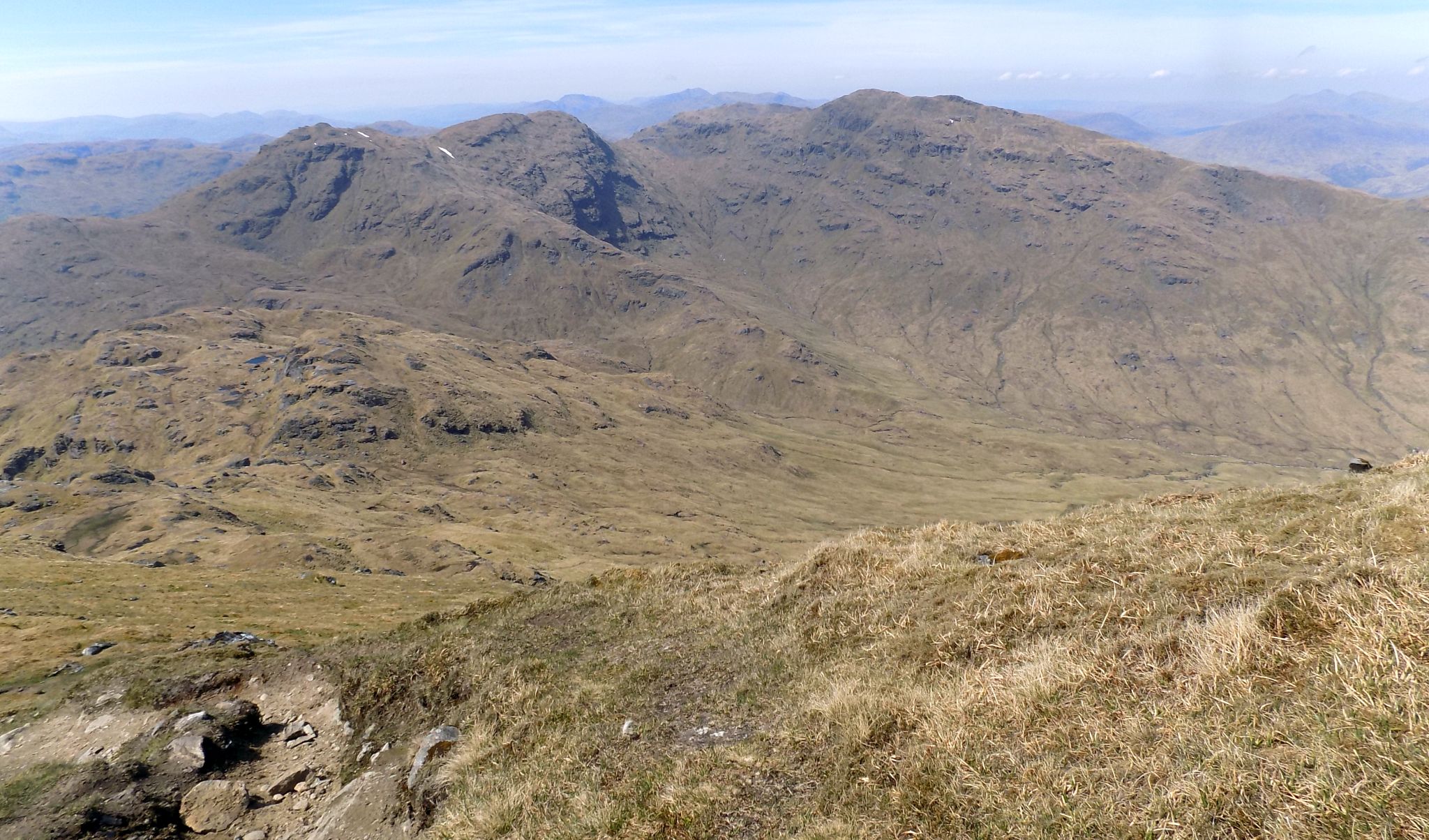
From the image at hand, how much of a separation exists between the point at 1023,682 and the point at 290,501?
197179mm

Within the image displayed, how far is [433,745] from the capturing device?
45.2ft

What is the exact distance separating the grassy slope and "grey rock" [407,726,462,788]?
536mm

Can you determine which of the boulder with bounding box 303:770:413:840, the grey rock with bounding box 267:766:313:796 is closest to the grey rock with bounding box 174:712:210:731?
the grey rock with bounding box 267:766:313:796

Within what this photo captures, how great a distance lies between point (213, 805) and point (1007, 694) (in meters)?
15.5

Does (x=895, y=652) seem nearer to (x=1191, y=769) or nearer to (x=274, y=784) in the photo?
(x=1191, y=769)

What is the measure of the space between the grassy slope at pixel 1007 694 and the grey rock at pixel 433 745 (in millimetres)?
536

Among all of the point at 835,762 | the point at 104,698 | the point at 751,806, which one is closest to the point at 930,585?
the point at 835,762

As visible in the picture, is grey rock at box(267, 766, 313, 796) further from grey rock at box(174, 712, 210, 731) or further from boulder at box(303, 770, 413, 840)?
grey rock at box(174, 712, 210, 731)

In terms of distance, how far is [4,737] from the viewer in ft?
64.1

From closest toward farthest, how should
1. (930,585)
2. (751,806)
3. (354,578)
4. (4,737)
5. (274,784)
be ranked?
1. (751,806)
2. (274,784)
3. (930,585)
4. (4,737)
5. (354,578)

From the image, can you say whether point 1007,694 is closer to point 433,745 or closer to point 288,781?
point 433,745

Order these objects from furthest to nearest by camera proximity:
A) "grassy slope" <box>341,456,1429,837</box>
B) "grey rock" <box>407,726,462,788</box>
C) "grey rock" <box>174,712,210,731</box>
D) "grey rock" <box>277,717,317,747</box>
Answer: "grey rock" <box>174,712,210,731</box> → "grey rock" <box>277,717,317,747</box> → "grey rock" <box>407,726,462,788</box> → "grassy slope" <box>341,456,1429,837</box>

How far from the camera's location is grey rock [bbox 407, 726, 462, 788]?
13.3 m

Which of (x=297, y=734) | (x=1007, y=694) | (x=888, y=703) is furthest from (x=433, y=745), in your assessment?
(x=1007, y=694)
